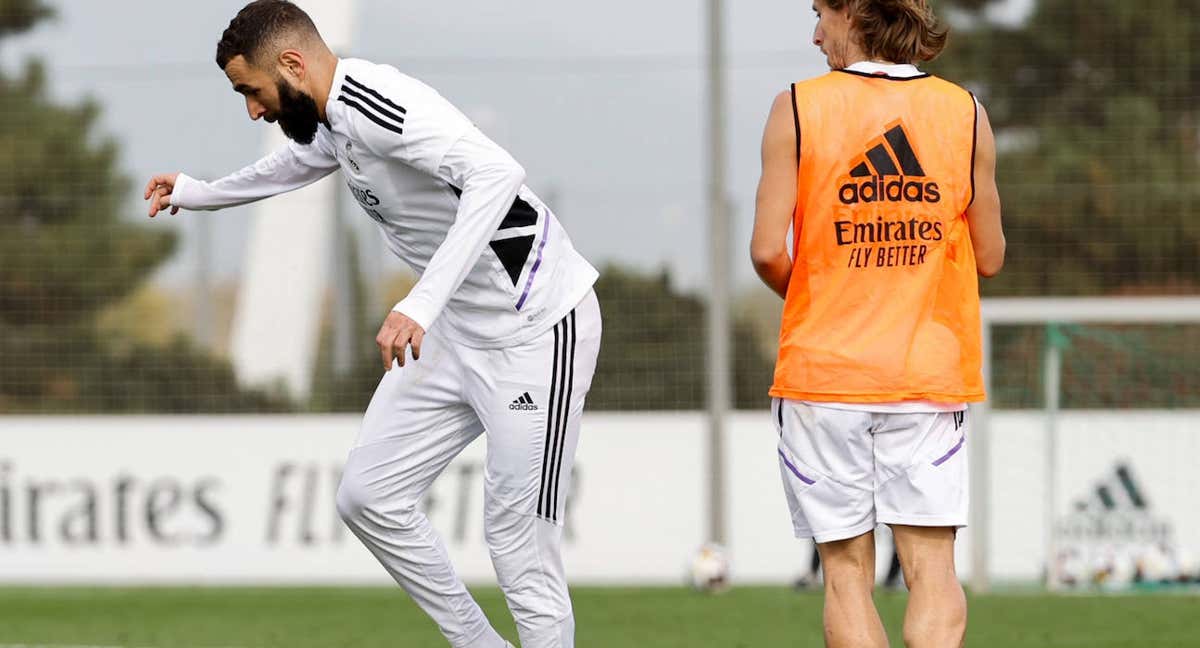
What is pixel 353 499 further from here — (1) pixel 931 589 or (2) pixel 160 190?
(1) pixel 931 589

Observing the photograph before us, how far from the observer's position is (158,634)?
27.9ft

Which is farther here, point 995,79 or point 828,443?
point 995,79

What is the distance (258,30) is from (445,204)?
26.5 inches

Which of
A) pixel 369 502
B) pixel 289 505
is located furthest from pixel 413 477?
pixel 289 505

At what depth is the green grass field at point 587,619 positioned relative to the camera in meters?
8.04

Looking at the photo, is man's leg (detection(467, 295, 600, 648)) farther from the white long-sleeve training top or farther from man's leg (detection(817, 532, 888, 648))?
man's leg (detection(817, 532, 888, 648))

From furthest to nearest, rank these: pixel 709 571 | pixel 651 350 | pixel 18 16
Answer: pixel 18 16, pixel 651 350, pixel 709 571

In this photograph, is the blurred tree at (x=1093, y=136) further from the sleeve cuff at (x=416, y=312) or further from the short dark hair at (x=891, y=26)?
the sleeve cuff at (x=416, y=312)

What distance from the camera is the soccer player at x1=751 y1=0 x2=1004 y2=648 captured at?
425 centimetres

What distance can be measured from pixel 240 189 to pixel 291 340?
24.5 ft

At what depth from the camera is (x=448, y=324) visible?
530 centimetres

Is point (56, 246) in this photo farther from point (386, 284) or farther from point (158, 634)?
point (158, 634)

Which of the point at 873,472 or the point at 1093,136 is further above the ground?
the point at 1093,136

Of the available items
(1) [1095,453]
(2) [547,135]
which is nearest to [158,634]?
(1) [1095,453]
